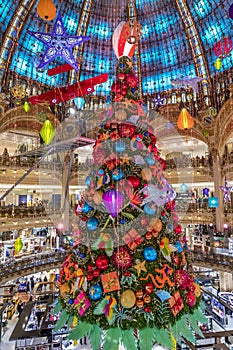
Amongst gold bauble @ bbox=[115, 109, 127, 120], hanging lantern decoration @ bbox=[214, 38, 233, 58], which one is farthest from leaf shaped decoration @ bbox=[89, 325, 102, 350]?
A: hanging lantern decoration @ bbox=[214, 38, 233, 58]

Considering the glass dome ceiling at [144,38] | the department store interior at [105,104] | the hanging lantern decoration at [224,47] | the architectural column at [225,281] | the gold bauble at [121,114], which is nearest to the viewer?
the gold bauble at [121,114]

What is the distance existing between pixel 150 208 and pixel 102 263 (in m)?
1.01

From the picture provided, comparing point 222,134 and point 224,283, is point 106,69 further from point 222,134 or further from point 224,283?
point 224,283

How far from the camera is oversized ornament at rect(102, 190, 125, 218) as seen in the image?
3.85 m

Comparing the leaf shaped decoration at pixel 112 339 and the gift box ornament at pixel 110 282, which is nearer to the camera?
the leaf shaped decoration at pixel 112 339

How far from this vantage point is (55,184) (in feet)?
77.4

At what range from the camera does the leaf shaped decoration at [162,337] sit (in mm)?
3352

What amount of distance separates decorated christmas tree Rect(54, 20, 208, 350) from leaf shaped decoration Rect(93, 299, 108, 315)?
1 cm

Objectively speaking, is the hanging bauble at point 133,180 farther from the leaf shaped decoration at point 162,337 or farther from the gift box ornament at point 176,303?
the leaf shaped decoration at point 162,337

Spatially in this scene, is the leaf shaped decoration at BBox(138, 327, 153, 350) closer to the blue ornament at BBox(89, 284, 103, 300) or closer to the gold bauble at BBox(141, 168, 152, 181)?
the blue ornament at BBox(89, 284, 103, 300)

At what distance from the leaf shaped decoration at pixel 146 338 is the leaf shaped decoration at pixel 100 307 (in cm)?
56

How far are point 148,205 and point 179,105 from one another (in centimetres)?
2157

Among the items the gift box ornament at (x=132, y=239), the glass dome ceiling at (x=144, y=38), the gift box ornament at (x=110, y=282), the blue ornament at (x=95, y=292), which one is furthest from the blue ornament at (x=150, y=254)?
the glass dome ceiling at (x=144, y=38)

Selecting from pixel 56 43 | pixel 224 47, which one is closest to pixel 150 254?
pixel 56 43
